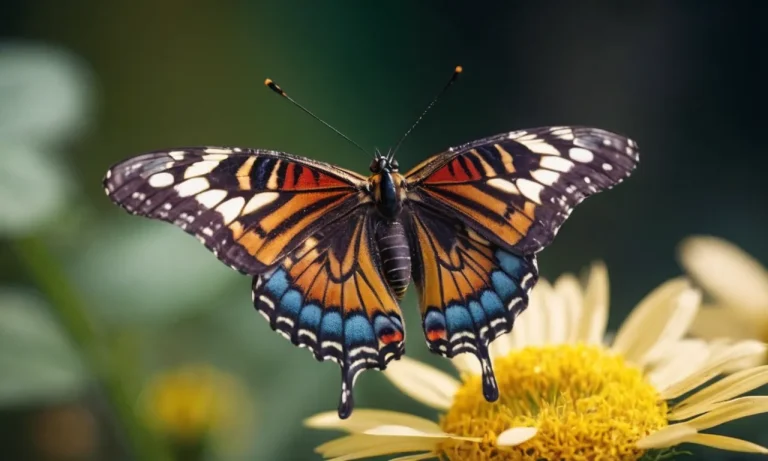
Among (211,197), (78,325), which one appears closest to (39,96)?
(78,325)

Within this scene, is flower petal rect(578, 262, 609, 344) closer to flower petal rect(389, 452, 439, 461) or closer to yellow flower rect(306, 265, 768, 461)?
yellow flower rect(306, 265, 768, 461)

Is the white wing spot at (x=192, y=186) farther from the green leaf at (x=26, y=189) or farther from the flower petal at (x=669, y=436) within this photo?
the flower petal at (x=669, y=436)

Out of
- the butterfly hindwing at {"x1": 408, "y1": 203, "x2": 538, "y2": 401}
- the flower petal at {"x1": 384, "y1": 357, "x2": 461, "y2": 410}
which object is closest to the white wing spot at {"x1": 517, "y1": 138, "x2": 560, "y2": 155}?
the butterfly hindwing at {"x1": 408, "y1": 203, "x2": 538, "y2": 401}

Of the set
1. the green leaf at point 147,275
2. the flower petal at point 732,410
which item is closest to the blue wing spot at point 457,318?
the flower petal at point 732,410

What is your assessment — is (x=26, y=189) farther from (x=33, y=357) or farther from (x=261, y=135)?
(x=261, y=135)

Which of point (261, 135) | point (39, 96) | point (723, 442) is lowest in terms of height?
point (723, 442)

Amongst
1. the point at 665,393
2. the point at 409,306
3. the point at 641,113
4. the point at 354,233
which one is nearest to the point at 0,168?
the point at 354,233
